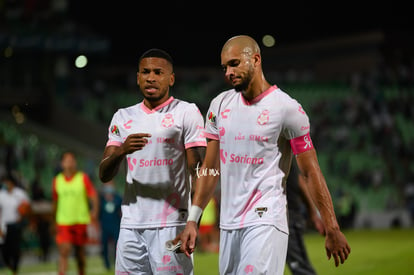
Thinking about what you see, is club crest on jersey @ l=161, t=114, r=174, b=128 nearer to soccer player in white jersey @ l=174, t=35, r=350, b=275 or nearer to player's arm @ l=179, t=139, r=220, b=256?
player's arm @ l=179, t=139, r=220, b=256

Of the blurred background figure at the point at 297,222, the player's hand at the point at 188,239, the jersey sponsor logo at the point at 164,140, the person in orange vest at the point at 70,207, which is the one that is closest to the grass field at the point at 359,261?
the person in orange vest at the point at 70,207

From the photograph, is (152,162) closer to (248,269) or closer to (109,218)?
(248,269)

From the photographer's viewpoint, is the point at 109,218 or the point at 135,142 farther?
the point at 109,218

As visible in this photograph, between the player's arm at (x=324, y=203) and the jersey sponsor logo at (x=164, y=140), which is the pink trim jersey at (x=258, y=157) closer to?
the player's arm at (x=324, y=203)

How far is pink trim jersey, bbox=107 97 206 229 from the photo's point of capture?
21.0ft

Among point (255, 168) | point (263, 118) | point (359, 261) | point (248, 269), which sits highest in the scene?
point (263, 118)

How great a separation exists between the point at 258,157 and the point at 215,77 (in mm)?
40364

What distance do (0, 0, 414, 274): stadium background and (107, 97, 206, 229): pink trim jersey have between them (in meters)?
16.9

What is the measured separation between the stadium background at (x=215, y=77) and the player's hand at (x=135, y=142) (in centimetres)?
1741

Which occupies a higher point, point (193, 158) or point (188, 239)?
point (193, 158)

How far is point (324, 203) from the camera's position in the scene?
5590mm

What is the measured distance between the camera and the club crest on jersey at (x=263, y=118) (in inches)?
226

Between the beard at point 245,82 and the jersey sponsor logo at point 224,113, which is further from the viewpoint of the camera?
the jersey sponsor logo at point 224,113

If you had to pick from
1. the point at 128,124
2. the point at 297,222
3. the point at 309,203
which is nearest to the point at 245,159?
the point at 128,124
